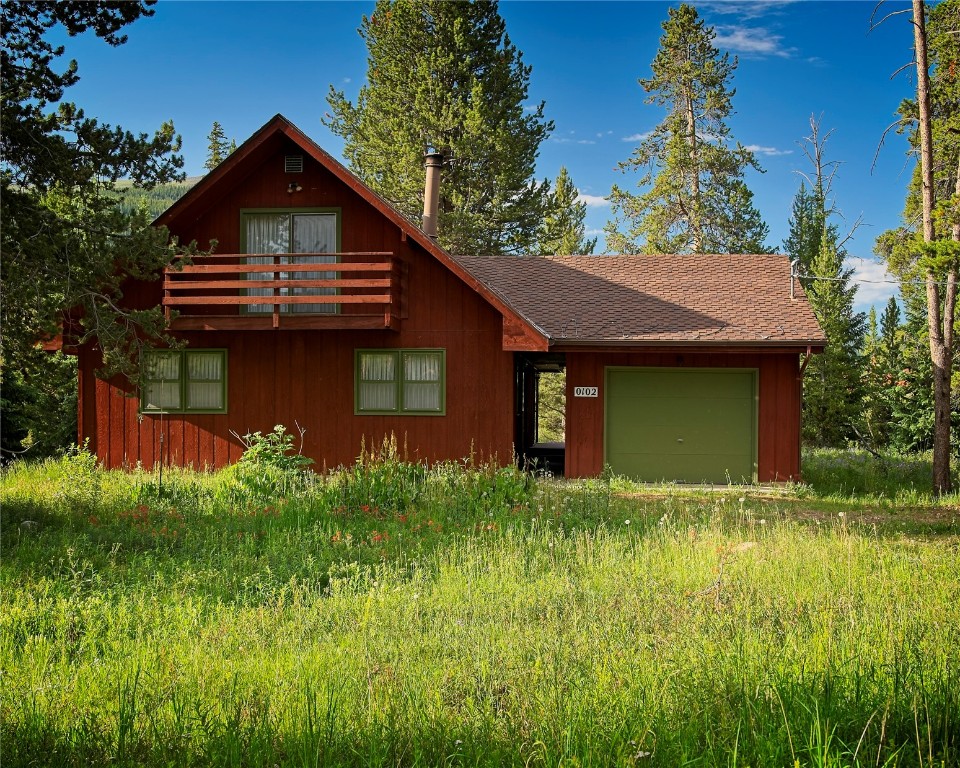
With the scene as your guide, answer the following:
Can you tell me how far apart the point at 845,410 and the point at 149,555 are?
23418 millimetres

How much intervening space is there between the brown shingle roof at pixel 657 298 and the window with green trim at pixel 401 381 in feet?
6.78

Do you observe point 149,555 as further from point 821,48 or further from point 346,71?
point 346,71

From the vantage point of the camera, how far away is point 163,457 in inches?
687

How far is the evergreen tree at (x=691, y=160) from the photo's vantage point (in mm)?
31641

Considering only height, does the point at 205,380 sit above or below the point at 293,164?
below

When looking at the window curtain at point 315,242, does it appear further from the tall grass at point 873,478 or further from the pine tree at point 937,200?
the pine tree at point 937,200

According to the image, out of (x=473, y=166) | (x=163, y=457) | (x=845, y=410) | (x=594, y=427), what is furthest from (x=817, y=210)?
(x=163, y=457)

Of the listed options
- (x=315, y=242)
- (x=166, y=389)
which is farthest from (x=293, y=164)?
(x=166, y=389)

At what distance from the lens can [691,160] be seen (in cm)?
3181

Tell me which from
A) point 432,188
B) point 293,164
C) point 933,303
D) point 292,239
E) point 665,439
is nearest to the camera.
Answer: point 933,303

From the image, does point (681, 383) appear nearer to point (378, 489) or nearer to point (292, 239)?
point (378, 489)

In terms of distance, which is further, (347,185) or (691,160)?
(691,160)

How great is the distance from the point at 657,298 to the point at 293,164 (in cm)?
794

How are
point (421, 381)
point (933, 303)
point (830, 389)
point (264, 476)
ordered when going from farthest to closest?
point (830, 389) → point (421, 381) → point (933, 303) → point (264, 476)
